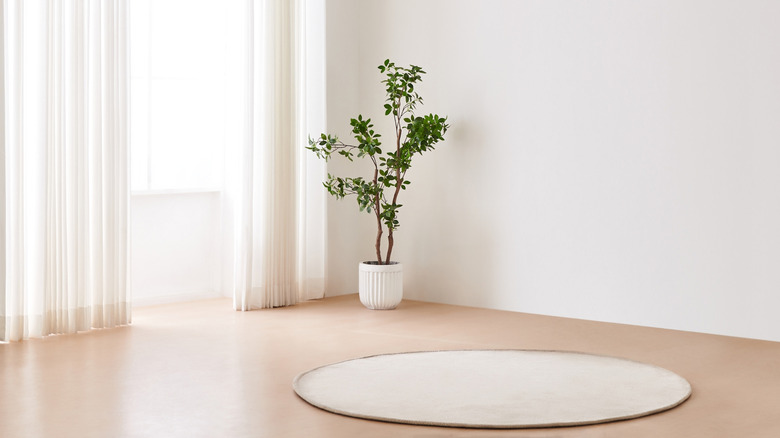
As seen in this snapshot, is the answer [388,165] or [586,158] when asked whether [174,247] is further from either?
[586,158]

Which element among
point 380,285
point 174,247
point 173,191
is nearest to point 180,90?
point 173,191

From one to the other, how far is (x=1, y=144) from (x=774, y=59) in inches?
151

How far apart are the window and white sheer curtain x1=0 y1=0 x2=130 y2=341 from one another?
0.85 m

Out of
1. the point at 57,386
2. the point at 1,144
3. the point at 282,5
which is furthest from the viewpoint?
the point at 282,5

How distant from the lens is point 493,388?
3.81 metres

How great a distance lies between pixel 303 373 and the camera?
4.07 meters

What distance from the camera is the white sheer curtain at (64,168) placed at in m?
4.75

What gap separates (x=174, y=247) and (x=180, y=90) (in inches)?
40.1

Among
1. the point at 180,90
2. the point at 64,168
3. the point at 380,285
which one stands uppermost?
the point at 180,90

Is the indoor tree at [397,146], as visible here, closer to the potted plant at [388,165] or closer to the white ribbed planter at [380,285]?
the potted plant at [388,165]

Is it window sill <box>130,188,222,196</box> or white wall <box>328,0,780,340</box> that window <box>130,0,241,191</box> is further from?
white wall <box>328,0,780,340</box>

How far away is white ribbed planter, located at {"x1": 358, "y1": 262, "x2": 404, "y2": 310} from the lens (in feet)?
19.2

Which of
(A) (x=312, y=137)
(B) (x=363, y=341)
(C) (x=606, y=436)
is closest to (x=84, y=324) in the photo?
(B) (x=363, y=341)

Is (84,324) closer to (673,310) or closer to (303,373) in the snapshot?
(303,373)
